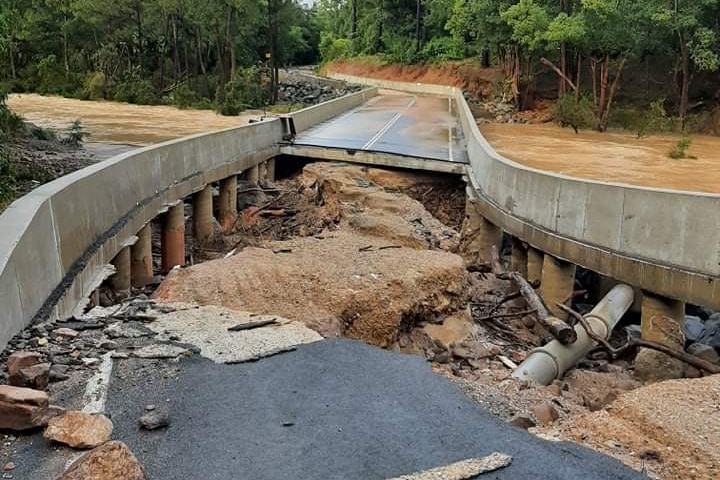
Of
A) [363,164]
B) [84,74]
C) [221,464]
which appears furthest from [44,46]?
[221,464]

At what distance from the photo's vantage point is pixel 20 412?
5008 mm

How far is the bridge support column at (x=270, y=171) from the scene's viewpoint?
24.2 metres

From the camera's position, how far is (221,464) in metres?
4.80

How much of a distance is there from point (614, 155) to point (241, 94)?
26660mm

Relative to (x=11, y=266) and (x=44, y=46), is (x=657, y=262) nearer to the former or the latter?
(x=11, y=266)

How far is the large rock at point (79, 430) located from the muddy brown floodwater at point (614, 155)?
17884 mm

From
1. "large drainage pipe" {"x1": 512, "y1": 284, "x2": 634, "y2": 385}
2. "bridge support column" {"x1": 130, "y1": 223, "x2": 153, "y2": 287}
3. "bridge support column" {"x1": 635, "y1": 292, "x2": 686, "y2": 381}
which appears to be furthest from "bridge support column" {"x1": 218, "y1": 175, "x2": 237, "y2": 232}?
"bridge support column" {"x1": 635, "y1": 292, "x2": 686, "y2": 381}

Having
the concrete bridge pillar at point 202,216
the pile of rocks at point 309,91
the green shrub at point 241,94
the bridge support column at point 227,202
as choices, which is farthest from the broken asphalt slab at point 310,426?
the pile of rocks at point 309,91

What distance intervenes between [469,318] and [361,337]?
2.23 metres

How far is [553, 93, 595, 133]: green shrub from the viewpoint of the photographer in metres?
37.1

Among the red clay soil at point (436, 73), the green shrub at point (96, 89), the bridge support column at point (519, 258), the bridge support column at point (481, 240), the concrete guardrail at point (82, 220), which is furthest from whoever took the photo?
the red clay soil at point (436, 73)

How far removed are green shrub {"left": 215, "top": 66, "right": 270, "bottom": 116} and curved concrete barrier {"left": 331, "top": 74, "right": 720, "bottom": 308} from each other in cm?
3091

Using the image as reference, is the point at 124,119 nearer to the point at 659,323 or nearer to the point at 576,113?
the point at 576,113

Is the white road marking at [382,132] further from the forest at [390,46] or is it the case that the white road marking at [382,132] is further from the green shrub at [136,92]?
the green shrub at [136,92]
